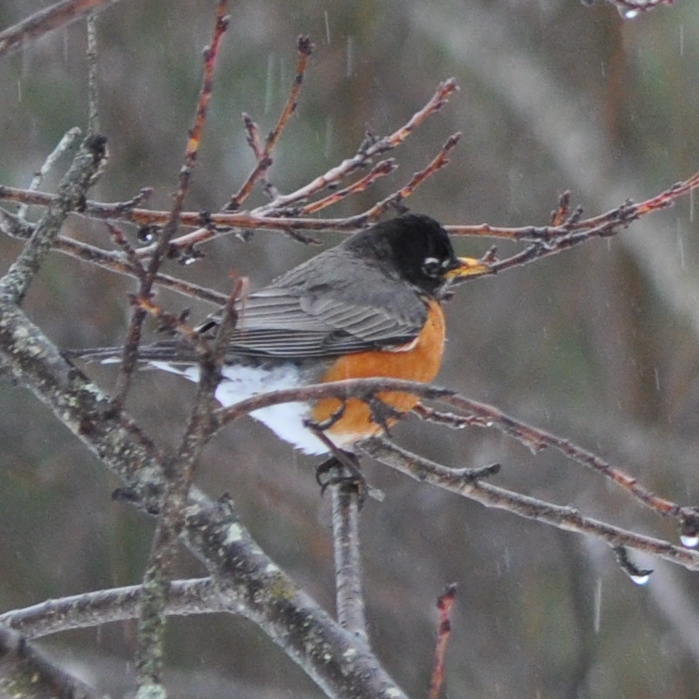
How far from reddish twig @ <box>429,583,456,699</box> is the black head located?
2.58 m

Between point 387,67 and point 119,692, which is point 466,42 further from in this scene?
point 119,692

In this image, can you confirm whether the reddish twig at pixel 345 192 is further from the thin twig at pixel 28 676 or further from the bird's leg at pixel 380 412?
the thin twig at pixel 28 676

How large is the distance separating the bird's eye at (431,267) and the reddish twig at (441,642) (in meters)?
2.62

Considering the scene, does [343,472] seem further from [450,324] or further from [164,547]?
[450,324]

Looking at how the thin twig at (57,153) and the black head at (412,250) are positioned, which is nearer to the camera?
the thin twig at (57,153)

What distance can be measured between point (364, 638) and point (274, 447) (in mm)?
4500

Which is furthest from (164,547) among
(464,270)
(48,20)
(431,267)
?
(431,267)

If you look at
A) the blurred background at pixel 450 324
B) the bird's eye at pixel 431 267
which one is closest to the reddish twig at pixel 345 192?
the bird's eye at pixel 431 267

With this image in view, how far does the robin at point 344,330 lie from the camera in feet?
11.2


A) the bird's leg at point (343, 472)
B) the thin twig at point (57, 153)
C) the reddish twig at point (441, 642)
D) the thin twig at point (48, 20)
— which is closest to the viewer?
the reddish twig at point (441, 642)

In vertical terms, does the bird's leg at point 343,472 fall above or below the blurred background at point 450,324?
below

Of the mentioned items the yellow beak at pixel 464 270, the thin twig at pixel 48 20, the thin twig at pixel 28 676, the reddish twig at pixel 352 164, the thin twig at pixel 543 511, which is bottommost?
the thin twig at pixel 28 676

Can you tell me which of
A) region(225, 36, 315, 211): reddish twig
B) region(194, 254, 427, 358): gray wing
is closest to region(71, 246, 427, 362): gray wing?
region(194, 254, 427, 358): gray wing

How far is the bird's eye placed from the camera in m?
4.34
